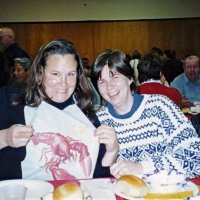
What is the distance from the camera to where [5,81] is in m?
3.52

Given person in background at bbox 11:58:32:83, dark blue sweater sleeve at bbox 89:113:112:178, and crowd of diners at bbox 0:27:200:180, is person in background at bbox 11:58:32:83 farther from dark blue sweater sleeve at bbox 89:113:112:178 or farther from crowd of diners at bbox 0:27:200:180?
dark blue sweater sleeve at bbox 89:113:112:178

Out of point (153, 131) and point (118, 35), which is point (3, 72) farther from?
point (118, 35)

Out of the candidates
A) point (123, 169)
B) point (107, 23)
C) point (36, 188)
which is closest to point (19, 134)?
point (36, 188)

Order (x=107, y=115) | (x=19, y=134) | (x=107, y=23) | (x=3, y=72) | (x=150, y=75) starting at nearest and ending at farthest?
(x=19, y=134), (x=107, y=115), (x=3, y=72), (x=150, y=75), (x=107, y=23)

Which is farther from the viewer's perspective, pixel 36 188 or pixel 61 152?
pixel 61 152

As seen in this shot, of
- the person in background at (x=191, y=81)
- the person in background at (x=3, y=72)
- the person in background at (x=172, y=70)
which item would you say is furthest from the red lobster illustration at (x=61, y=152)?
the person in background at (x=172, y=70)

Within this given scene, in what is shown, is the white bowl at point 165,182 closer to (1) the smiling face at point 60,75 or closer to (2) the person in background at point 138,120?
(2) the person in background at point 138,120

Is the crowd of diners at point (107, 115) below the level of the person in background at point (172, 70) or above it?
below

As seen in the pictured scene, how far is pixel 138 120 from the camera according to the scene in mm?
2076

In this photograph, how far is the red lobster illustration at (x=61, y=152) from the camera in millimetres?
1810

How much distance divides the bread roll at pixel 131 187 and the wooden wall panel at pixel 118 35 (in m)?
10.1

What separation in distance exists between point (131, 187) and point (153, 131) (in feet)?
2.22

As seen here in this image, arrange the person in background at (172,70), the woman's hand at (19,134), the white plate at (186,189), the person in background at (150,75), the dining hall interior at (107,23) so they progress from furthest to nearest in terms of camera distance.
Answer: the dining hall interior at (107,23), the person in background at (172,70), the person in background at (150,75), the woman's hand at (19,134), the white plate at (186,189)

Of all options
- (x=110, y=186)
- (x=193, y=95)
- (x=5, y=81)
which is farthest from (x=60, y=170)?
(x=193, y=95)
